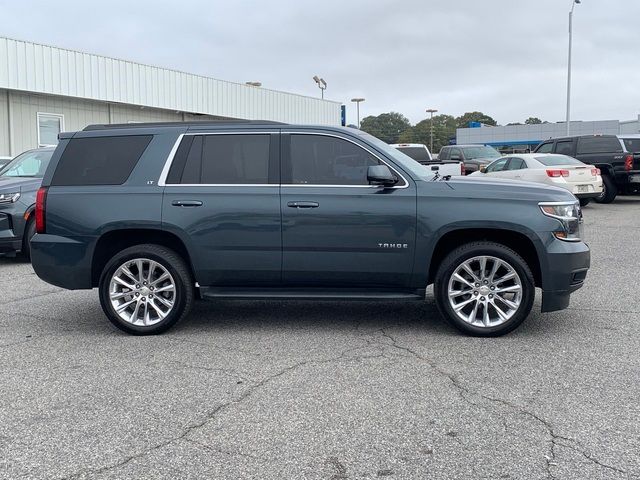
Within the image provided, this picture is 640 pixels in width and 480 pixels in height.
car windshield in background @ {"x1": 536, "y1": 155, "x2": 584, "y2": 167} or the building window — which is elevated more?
the building window

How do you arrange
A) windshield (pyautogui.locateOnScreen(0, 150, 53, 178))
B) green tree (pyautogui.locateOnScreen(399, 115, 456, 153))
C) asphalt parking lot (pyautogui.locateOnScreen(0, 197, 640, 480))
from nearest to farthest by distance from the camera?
asphalt parking lot (pyautogui.locateOnScreen(0, 197, 640, 480)), windshield (pyautogui.locateOnScreen(0, 150, 53, 178)), green tree (pyautogui.locateOnScreen(399, 115, 456, 153))

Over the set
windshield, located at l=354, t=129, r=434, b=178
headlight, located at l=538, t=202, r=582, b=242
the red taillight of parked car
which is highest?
the red taillight of parked car

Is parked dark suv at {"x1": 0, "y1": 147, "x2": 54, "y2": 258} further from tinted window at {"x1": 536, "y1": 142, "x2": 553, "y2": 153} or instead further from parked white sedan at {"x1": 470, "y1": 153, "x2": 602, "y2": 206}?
tinted window at {"x1": 536, "y1": 142, "x2": 553, "y2": 153}

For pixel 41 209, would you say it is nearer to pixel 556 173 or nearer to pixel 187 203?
pixel 187 203

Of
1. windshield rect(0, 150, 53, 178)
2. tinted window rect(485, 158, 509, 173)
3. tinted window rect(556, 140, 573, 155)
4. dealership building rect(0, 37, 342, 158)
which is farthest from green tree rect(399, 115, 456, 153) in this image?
windshield rect(0, 150, 53, 178)

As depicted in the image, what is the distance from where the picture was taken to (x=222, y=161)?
6.16 meters

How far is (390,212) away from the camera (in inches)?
229

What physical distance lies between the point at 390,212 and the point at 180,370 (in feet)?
7.16

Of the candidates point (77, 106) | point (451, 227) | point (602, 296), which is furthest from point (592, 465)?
point (77, 106)

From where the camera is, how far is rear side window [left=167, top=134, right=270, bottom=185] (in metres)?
6.09

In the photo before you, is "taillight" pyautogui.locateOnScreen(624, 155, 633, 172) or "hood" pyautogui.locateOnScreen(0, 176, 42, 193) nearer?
"hood" pyautogui.locateOnScreen(0, 176, 42, 193)

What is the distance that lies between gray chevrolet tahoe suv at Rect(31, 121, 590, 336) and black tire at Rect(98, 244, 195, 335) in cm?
1

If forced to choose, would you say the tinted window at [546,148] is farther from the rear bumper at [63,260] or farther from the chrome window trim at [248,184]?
the rear bumper at [63,260]

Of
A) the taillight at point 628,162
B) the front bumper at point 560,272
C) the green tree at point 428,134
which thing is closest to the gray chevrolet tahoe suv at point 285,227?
the front bumper at point 560,272
